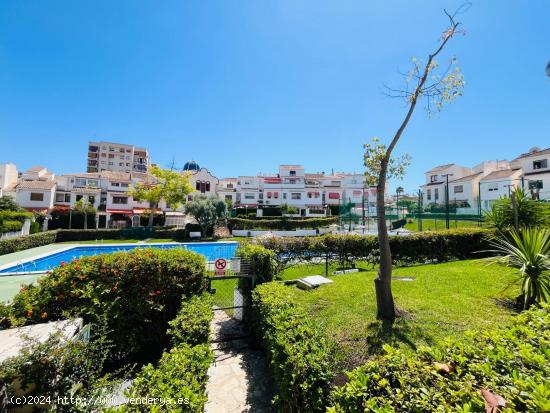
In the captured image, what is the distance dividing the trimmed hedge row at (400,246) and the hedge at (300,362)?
7510 millimetres

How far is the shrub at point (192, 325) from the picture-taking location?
4.26 m

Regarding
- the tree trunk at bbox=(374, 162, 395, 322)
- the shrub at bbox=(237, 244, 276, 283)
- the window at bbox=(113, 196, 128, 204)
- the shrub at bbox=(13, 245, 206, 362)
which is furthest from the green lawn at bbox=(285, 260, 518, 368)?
the window at bbox=(113, 196, 128, 204)

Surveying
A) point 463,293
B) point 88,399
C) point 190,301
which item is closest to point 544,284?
point 463,293

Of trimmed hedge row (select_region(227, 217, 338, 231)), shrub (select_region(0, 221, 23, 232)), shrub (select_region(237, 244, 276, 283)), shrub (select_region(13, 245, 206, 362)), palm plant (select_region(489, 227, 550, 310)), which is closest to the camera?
palm plant (select_region(489, 227, 550, 310))

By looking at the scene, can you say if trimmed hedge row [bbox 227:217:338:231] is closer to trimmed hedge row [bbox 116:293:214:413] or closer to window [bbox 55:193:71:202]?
trimmed hedge row [bbox 116:293:214:413]

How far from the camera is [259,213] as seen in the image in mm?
45812

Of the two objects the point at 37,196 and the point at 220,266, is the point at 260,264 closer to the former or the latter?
the point at 220,266

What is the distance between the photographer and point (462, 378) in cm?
192

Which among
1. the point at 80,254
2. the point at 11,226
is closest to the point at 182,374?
the point at 80,254

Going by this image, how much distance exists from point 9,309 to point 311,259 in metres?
10.5

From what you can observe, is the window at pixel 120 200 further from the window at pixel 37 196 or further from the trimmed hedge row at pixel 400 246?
the trimmed hedge row at pixel 400 246

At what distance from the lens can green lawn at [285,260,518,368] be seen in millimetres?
4512

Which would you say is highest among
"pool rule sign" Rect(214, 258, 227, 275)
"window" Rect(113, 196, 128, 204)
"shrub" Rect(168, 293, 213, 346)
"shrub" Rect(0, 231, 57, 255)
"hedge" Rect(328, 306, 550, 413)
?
"window" Rect(113, 196, 128, 204)

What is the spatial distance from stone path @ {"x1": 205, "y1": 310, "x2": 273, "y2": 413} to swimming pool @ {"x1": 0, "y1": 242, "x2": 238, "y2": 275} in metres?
6.10
